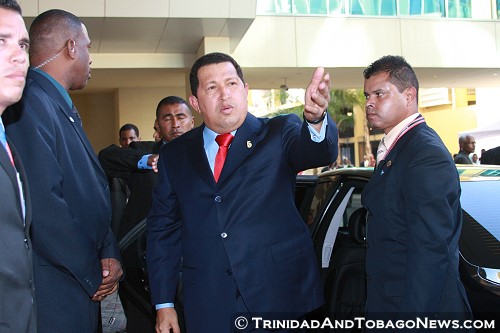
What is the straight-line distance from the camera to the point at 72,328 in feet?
8.64

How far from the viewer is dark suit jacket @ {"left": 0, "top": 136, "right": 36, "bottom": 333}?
76.9 inches

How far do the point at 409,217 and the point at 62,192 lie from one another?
1466 millimetres

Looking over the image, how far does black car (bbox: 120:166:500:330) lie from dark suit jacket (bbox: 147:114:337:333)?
79cm

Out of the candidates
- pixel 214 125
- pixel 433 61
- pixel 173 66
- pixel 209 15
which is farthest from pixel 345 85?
pixel 214 125

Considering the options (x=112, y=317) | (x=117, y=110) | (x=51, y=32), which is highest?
(x=117, y=110)

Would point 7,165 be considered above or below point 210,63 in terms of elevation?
below

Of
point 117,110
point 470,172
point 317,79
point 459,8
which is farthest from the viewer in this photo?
point 117,110

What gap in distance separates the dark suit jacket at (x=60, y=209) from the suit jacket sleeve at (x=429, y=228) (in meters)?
1.35

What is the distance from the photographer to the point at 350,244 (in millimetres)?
4164

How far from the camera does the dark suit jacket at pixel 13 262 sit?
6.41 ft

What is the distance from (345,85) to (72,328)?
840 inches

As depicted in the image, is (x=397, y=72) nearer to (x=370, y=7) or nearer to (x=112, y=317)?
(x=112, y=317)

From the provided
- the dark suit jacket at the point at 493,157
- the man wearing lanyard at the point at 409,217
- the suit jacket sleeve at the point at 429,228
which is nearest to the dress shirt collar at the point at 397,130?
the man wearing lanyard at the point at 409,217

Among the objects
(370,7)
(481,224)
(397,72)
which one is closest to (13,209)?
(397,72)
